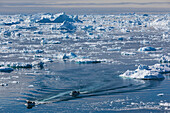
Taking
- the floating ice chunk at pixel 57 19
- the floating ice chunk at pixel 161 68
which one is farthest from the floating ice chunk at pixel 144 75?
the floating ice chunk at pixel 57 19

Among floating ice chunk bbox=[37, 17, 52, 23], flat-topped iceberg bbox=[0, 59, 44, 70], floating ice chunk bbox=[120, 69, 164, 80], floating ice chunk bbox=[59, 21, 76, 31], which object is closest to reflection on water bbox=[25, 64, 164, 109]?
floating ice chunk bbox=[120, 69, 164, 80]

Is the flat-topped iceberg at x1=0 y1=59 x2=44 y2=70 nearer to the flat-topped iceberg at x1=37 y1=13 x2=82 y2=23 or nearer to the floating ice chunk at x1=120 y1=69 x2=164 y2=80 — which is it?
the floating ice chunk at x1=120 y1=69 x2=164 y2=80

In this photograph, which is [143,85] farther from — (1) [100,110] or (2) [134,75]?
(1) [100,110]

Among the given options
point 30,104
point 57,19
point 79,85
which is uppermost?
point 57,19

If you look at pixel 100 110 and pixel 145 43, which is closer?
pixel 100 110

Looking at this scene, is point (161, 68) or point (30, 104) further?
point (161, 68)

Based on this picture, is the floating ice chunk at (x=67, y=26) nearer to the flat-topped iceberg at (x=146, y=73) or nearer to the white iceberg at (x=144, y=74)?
the flat-topped iceberg at (x=146, y=73)

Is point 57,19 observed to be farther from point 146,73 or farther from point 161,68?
point 146,73

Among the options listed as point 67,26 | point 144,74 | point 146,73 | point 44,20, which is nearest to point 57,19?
point 44,20

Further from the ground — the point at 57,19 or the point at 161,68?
the point at 57,19

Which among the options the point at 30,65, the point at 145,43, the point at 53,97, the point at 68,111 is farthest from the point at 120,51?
the point at 68,111

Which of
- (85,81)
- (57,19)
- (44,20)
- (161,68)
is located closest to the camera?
(85,81)
